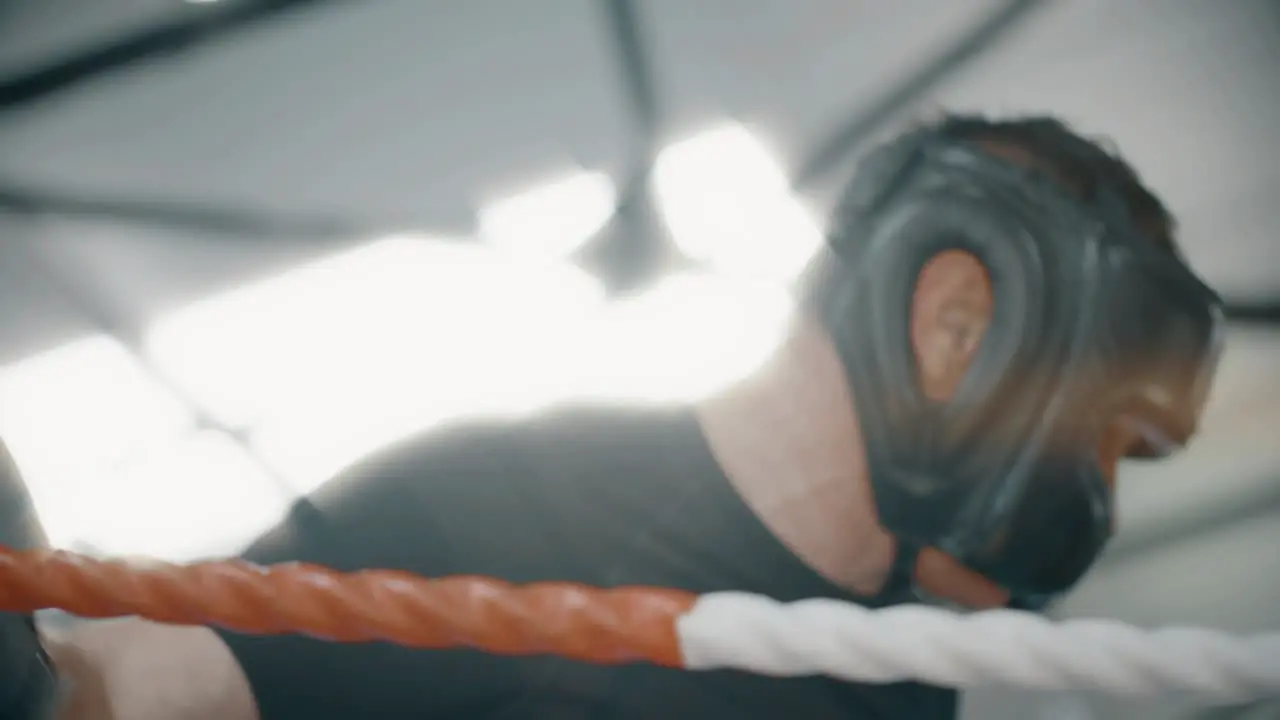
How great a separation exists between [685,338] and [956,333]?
12 cm

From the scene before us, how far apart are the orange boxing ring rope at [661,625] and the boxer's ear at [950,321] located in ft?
0.41

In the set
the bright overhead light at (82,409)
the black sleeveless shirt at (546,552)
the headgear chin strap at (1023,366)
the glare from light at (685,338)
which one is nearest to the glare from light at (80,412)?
the bright overhead light at (82,409)

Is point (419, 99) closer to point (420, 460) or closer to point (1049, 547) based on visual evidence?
point (420, 460)

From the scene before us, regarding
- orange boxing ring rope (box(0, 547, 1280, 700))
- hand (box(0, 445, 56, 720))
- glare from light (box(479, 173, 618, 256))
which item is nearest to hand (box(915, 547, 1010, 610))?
orange boxing ring rope (box(0, 547, 1280, 700))

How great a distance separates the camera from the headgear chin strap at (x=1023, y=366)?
0.41 metres

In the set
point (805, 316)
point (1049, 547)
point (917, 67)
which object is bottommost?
point (1049, 547)

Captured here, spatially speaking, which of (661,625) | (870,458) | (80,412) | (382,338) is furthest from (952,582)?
(80,412)

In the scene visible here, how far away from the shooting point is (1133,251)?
425 millimetres

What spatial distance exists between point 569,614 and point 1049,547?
0.76ft

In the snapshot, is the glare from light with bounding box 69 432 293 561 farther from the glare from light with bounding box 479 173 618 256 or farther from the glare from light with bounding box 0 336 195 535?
the glare from light with bounding box 479 173 618 256

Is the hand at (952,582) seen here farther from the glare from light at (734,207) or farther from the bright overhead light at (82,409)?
the bright overhead light at (82,409)

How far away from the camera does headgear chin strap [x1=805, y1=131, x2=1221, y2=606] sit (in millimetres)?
407

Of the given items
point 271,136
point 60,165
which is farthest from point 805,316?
point 60,165

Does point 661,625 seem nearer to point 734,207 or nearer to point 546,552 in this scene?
point 546,552
